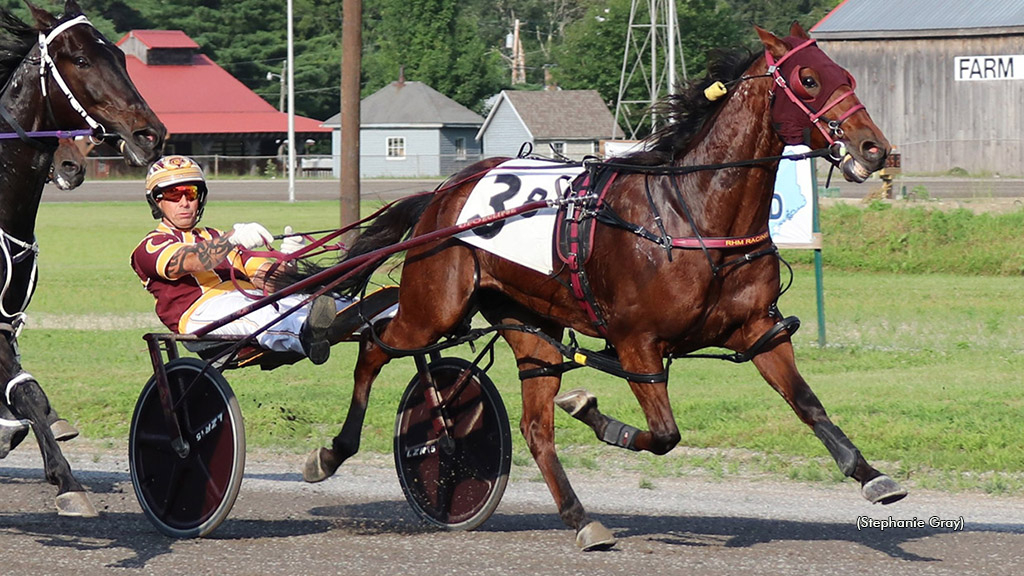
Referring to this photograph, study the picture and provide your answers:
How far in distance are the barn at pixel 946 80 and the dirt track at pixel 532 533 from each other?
29.8 m

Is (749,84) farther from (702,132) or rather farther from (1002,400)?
(1002,400)

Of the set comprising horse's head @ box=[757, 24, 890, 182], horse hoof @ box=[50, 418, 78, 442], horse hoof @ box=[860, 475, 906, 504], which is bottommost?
horse hoof @ box=[860, 475, 906, 504]

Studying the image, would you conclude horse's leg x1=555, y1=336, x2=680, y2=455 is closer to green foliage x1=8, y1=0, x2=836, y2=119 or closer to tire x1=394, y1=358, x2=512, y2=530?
tire x1=394, y1=358, x2=512, y2=530

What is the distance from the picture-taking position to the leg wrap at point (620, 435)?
18.3 feet

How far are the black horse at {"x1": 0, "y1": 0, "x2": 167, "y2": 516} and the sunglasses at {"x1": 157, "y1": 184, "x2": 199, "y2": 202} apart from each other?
0.53 m

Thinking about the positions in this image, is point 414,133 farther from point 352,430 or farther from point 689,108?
point 689,108

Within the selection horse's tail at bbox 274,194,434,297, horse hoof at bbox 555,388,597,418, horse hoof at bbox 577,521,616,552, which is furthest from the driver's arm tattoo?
horse hoof at bbox 577,521,616,552

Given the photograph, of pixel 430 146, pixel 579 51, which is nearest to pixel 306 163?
pixel 430 146

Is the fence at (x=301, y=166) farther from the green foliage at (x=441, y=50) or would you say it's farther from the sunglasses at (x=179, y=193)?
the sunglasses at (x=179, y=193)

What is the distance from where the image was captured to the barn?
115ft

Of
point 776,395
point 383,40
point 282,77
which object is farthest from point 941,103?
point 383,40

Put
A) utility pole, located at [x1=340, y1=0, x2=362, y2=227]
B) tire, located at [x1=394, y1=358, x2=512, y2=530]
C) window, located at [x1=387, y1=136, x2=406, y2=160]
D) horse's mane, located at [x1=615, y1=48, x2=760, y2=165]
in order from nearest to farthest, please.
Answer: horse's mane, located at [x1=615, y1=48, x2=760, y2=165]
tire, located at [x1=394, y1=358, x2=512, y2=530]
utility pole, located at [x1=340, y1=0, x2=362, y2=227]
window, located at [x1=387, y1=136, x2=406, y2=160]

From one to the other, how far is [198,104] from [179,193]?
5503cm

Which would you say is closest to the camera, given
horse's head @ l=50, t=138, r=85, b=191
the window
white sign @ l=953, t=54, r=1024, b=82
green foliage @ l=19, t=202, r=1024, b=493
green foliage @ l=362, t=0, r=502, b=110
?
horse's head @ l=50, t=138, r=85, b=191
